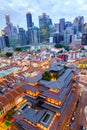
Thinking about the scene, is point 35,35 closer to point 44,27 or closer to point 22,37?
point 22,37

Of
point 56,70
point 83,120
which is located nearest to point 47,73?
point 56,70

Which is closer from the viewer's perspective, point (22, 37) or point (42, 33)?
point (22, 37)

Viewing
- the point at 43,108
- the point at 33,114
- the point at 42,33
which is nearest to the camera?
the point at 33,114

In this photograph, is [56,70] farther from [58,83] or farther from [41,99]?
[41,99]

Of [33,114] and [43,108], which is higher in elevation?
[33,114]

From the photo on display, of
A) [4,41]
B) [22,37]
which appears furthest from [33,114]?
[22,37]

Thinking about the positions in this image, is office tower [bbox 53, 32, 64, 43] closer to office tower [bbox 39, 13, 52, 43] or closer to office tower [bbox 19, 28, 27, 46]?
office tower [bbox 39, 13, 52, 43]

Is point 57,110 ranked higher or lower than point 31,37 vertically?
lower

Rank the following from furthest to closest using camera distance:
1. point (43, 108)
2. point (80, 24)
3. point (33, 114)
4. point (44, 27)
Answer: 1. point (44, 27)
2. point (80, 24)
3. point (43, 108)
4. point (33, 114)

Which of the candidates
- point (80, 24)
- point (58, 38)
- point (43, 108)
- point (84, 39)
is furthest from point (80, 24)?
point (43, 108)

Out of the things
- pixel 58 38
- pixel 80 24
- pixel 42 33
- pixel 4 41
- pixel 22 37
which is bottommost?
pixel 4 41
